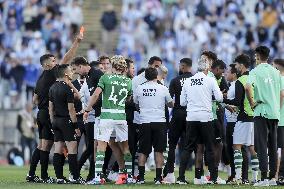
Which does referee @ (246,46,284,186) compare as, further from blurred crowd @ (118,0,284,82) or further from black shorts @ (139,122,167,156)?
blurred crowd @ (118,0,284,82)

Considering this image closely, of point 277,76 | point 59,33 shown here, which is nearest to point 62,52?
point 59,33

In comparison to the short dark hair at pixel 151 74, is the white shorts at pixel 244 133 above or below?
below

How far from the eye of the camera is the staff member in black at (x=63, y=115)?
23922mm

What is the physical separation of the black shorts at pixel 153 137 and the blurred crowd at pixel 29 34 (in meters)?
15.9

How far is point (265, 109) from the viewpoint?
23.2 meters

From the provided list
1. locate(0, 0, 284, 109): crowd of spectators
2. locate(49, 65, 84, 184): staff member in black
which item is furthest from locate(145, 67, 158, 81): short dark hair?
locate(0, 0, 284, 109): crowd of spectators

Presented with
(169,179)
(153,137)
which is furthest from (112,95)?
(169,179)

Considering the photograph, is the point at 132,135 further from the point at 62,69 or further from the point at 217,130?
the point at 62,69

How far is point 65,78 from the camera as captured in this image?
2403cm

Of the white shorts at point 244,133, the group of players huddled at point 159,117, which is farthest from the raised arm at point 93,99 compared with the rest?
the white shorts at point 244,133

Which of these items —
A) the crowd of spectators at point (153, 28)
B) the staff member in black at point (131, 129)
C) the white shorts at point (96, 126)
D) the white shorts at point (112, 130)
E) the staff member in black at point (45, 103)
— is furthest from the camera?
the crowd of spectators at point (153, 28)

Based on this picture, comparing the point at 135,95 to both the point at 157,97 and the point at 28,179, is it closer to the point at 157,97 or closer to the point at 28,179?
the point at 157,97

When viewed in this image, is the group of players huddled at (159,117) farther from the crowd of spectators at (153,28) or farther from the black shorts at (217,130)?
the crowd of spectators at (153,28)

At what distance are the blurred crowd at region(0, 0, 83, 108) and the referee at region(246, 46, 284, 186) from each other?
17.8m
